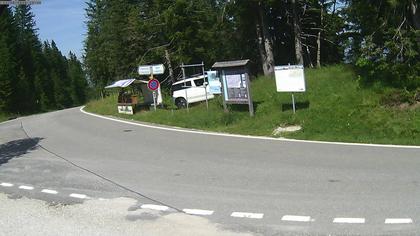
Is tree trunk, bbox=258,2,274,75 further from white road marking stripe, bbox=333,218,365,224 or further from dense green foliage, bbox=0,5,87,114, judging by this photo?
dense green foliage, bbox=0,5,87,114

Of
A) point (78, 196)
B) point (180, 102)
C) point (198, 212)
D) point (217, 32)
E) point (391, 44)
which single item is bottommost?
point (198, 212)

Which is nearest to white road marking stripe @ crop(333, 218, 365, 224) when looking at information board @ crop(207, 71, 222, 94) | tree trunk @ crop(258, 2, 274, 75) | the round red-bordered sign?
information board @ crop(207, 71, 222, 94)

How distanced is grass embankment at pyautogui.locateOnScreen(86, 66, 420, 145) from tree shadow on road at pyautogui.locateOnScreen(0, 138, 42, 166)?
5916mm

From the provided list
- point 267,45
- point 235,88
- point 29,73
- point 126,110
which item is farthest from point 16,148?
point 29,73

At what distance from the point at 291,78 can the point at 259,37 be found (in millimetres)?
13072

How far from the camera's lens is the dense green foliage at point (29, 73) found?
6594 centimetres

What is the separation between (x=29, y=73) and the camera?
8938 cm

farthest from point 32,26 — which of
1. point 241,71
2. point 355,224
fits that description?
point 355,224

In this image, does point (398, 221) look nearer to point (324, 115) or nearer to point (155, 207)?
point (155, 207)

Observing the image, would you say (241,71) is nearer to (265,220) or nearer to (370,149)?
(370,149)

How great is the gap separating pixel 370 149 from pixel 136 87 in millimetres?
21970

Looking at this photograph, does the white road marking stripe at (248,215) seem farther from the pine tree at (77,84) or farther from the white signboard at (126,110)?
the pine tree at (77,84)

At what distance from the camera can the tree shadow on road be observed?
16.4 meters

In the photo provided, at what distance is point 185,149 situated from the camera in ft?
47.9
